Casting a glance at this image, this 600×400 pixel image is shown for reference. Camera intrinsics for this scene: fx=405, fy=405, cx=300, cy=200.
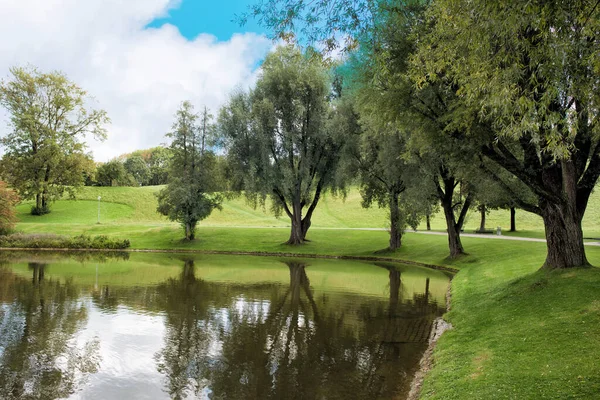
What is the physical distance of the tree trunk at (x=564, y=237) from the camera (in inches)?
538

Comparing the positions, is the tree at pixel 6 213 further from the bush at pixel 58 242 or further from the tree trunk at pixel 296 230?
the tree trunk at pixel 296 230

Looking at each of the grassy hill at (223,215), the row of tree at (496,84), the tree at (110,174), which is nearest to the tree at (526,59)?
the row of tree at (496,84)

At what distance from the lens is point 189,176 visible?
3994cm

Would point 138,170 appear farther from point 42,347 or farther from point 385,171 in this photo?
point 42,347

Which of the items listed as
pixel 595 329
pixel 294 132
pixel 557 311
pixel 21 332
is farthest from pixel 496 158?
pixel 294 132

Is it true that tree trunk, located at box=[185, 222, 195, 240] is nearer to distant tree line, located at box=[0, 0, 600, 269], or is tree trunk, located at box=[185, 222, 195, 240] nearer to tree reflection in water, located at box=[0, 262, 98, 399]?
distant tree line, located at box=[0, 0, 600, 269]

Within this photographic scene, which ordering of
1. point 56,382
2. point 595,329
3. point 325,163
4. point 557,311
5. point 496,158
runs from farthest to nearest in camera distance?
point 325,163, point 496,158, point 557,311, point 595,329, point 56,382

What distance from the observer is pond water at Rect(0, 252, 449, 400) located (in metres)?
7.82

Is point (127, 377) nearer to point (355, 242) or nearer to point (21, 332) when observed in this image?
point (21, 332)

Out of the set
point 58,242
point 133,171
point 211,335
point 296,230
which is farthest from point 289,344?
point 133,171

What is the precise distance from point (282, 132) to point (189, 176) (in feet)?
34.9

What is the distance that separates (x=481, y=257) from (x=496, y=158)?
1549 centimetres

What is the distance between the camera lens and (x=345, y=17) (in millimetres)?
7930

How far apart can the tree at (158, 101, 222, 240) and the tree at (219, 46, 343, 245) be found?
486cm
